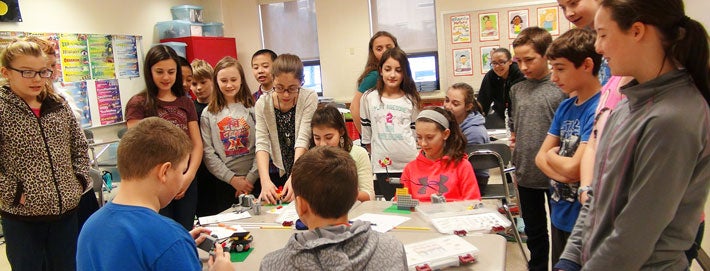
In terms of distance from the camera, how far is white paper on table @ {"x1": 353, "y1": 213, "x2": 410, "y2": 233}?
1862 mm

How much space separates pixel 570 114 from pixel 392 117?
1.12 metres

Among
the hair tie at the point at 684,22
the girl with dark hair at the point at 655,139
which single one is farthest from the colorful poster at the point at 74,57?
the hair tie at the point at 684,22

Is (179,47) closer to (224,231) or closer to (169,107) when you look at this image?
(169,107)

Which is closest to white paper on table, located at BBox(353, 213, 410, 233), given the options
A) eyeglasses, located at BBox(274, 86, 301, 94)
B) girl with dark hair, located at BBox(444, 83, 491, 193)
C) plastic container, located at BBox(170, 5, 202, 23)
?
eyeglasses, located at BBox(274, 86, 301, 94)

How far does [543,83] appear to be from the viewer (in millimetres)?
2299

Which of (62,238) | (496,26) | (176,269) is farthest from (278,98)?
(496,26)

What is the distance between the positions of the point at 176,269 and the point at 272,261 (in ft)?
0.93

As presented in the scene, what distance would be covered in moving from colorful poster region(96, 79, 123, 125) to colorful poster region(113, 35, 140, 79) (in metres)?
0.21

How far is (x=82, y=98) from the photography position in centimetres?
521

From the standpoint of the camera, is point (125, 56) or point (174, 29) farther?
point (174, 29)

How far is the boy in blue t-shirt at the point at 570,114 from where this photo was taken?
179 centimetres

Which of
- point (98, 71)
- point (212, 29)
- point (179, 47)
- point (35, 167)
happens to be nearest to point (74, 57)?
point (98, 71)

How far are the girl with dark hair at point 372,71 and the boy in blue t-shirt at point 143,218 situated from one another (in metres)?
1.80

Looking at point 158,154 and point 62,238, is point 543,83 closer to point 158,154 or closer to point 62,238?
point 158,154
